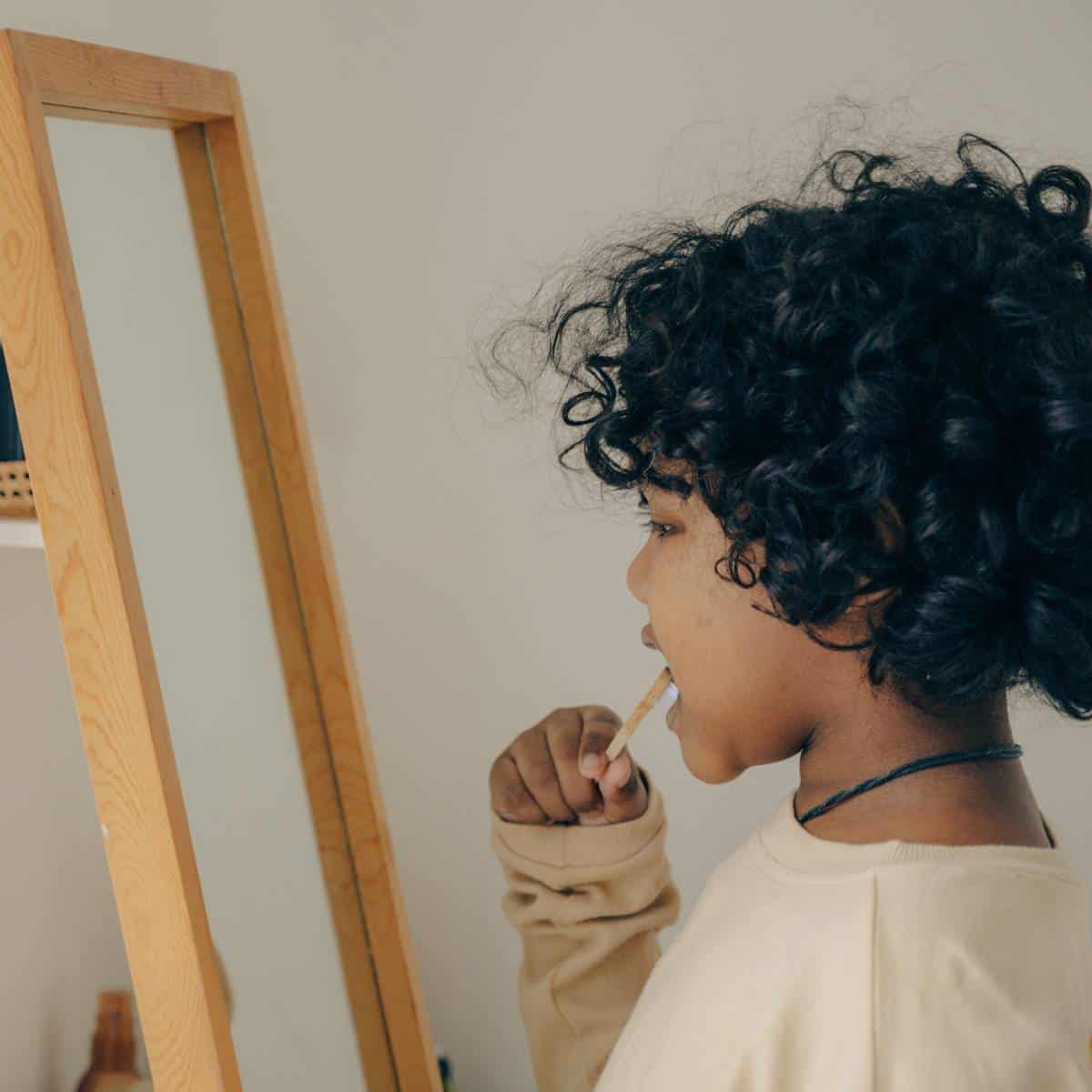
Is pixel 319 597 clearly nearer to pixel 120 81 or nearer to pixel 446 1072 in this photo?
pixel 120 81

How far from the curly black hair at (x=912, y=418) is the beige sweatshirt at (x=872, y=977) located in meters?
0.11

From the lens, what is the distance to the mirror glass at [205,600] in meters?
0.84

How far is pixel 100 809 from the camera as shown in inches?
30.8

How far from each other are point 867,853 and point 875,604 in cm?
13

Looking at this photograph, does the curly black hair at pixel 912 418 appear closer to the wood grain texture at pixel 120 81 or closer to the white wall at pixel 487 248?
the wood grain texture at pixel 120 81

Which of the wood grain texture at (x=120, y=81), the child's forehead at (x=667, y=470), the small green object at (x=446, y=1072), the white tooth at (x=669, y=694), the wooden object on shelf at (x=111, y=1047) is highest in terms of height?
the wood grain texture at (x=120, y=81)

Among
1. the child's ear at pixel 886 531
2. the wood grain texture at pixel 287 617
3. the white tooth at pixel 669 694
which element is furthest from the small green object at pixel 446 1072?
the child's ear at pixel 886 531

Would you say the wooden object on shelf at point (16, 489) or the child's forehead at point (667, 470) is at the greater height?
the wooden object on shelf at point (16, 489)

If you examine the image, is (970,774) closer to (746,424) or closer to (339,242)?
(746,424)

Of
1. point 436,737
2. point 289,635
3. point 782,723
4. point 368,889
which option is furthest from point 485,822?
point 782,723

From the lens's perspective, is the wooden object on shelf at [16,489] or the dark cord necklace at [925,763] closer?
the dark cord necklace at [925,763]

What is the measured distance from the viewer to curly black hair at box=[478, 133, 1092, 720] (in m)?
0.59

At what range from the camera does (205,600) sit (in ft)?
3.01

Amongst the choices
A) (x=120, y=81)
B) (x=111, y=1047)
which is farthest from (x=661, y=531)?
(x=111, y=1047)
